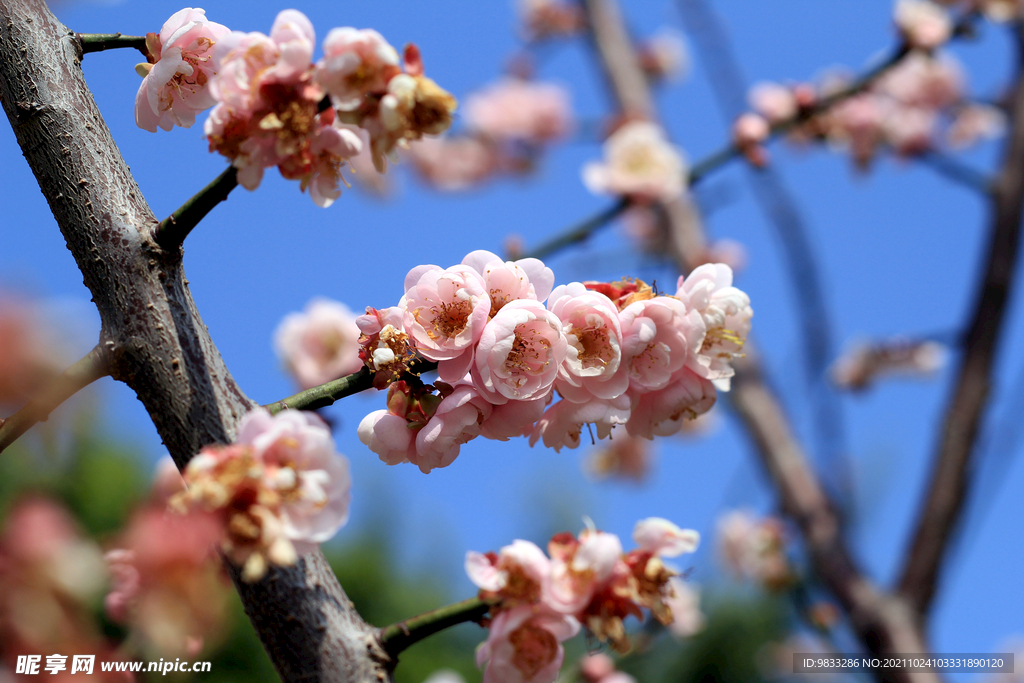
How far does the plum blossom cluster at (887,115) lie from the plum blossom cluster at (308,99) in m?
1.82

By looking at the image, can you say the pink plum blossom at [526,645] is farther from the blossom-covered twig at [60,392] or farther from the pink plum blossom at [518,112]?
the pink plum blossom at [518,112]

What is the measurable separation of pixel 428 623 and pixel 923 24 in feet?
8.11

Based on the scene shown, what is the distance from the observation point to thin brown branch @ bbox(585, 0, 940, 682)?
233 cm

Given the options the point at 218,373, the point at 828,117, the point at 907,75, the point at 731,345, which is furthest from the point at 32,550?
the point at 907,75

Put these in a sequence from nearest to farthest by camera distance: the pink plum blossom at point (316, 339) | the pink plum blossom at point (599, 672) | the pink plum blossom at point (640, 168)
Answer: the pink plum blossom at point (599, 672) < the pink plum blossom at point (316, 339) < the pink plum blossom at point (640, 168)

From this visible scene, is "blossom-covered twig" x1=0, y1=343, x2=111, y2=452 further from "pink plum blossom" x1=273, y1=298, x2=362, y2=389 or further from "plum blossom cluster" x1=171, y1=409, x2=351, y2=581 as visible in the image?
"pink plum blossom" x1=273, y1=298, x2=362, y2=389

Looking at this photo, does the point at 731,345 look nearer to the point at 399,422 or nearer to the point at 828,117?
the point at 399,422

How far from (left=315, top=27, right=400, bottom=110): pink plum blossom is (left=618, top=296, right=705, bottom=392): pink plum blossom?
0.35 m

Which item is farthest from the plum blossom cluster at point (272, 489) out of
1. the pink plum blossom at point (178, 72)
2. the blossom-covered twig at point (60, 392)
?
the pink plum blossom at point (178, 72)

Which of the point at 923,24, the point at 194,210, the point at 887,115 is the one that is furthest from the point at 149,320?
the point at 887,115

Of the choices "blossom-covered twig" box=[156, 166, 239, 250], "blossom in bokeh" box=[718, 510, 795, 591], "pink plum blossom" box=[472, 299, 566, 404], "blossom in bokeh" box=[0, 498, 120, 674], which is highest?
"blossom-covered twig" box=[156, 166, 239, 250]

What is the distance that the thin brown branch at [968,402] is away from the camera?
7.98ft

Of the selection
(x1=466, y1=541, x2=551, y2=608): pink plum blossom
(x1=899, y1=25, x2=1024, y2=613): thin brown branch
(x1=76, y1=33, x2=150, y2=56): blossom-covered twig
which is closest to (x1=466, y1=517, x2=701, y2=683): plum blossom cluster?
(x1=466, y1=541, x2=551, y2=608): pink plum blossom

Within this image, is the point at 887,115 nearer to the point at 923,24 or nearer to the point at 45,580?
the point at 923,24
